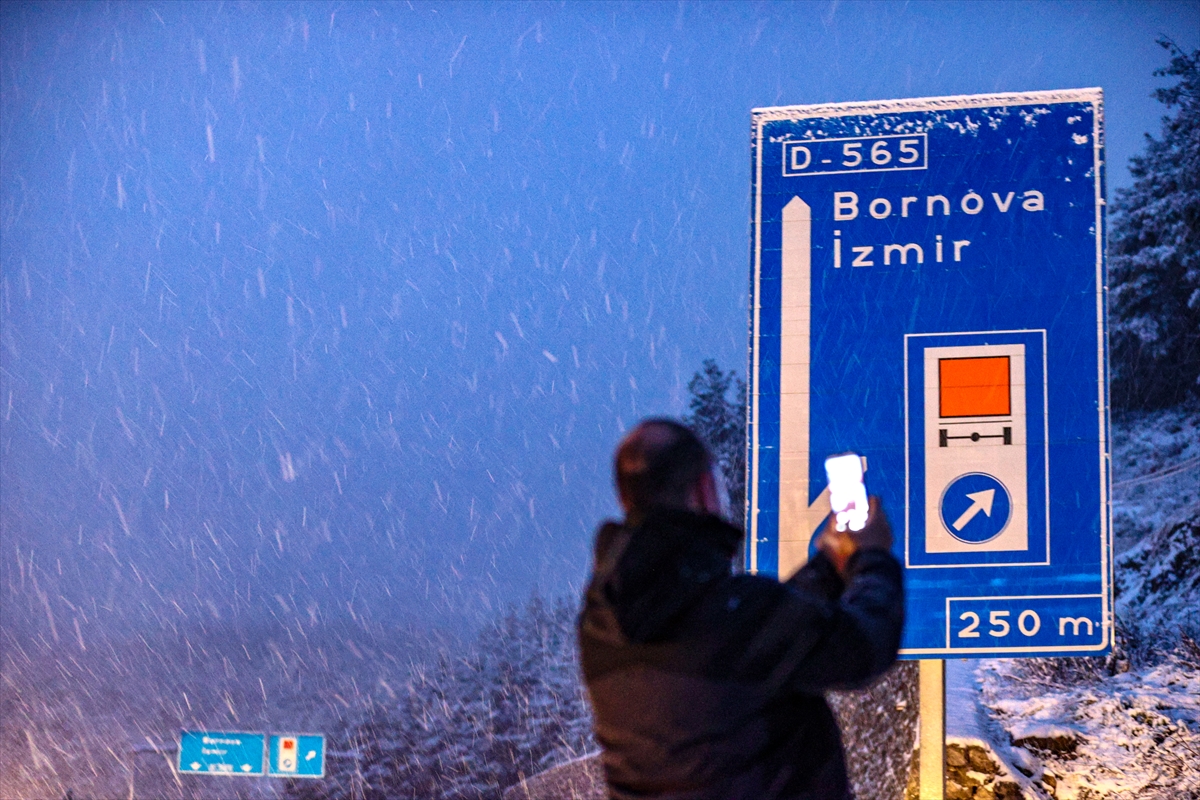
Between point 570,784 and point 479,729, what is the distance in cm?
3195

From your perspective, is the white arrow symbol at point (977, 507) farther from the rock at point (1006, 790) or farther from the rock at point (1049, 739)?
the rock at point (1049, 739)

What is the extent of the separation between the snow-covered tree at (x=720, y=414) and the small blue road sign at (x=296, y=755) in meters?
13.9

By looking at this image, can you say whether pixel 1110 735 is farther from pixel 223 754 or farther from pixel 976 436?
pixel 223 754

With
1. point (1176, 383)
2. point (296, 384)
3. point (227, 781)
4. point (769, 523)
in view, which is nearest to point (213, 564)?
point (296, 384)

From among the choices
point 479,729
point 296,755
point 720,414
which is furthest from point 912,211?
point 479,729

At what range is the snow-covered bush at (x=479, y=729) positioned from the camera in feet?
141

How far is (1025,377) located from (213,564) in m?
82.8

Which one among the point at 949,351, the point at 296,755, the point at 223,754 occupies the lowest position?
the point at 223,754

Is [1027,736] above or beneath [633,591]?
beneath

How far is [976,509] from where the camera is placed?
461 centimetres

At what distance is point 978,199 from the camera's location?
4.89m

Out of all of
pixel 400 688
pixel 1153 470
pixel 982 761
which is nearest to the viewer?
pixel 982 761

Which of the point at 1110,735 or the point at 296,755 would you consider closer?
the point at 1110,735

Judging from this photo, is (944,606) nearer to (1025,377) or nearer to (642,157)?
(1025,377)
